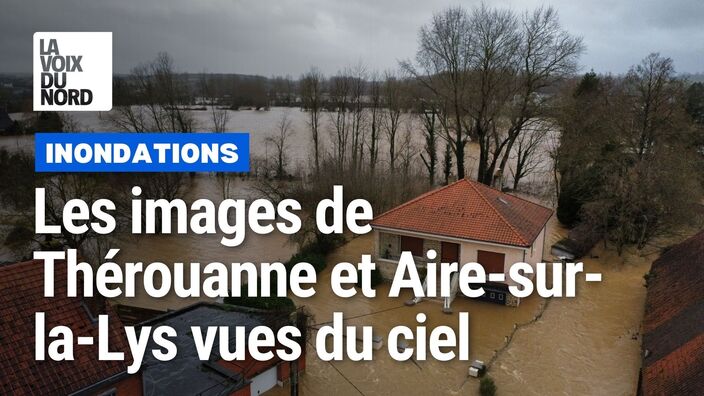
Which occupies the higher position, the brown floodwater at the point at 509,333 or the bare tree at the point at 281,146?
the bare tree at the point at 281,146

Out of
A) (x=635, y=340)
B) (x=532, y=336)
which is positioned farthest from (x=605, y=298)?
(x=532, y=336)

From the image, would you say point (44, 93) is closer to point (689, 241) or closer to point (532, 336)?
point (532, 336)

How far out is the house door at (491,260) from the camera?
18000mm

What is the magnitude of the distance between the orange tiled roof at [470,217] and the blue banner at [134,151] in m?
10.2

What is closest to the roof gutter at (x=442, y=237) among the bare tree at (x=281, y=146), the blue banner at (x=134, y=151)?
the blue banner at (x=134, y=151)

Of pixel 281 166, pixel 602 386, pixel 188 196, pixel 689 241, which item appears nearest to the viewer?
pixel 602 386

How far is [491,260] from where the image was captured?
18156mm

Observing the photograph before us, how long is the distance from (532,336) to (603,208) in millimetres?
8607

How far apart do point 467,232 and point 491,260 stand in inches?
53.0

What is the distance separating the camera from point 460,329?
16.4m

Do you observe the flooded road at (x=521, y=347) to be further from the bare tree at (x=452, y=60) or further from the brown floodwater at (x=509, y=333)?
the bare tree at (x=452, y=60)

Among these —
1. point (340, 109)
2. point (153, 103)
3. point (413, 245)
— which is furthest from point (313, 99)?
point (413, 245)

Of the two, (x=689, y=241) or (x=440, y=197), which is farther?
(x=440, y=197)

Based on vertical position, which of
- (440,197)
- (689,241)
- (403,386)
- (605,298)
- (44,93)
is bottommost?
(403,386)
